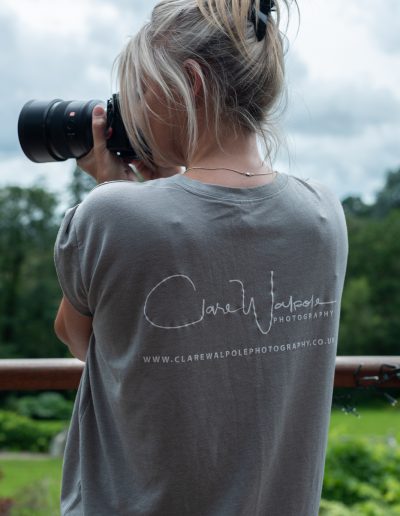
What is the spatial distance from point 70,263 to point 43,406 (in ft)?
66.4

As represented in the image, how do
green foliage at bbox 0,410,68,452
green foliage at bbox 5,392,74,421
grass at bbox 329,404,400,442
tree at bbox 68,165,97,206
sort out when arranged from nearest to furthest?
grass at bbox 329,404,400,442, green foliage at bbox 0,410,68,452, green foliage at bbox 5,392,74,421, tree at bbox 68,165,97,206

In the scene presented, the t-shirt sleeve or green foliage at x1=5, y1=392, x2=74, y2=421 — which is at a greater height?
the t-shirt sleeve

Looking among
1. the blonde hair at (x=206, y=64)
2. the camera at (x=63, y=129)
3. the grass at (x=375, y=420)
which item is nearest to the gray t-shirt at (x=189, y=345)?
the blonde hair at (x=206, y=64)

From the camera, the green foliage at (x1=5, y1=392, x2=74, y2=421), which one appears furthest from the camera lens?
the green foliage at (x1=5, y1=392, x2=74, y2=421)

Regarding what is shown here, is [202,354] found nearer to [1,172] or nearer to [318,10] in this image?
[318,10]

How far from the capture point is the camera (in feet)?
3.76

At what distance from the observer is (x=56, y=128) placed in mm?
1173

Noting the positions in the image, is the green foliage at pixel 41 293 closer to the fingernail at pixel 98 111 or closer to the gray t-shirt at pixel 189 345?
the fingernail at pixel 98 111

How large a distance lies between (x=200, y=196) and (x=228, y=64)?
0.18 meters

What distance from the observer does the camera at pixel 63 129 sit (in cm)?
115

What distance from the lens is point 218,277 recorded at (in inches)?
36.8

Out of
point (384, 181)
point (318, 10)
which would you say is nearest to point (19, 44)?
point (318, 10)

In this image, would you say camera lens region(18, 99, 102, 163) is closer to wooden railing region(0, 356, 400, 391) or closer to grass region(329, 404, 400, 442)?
wooden railing region(0, 356, 400, 391)
